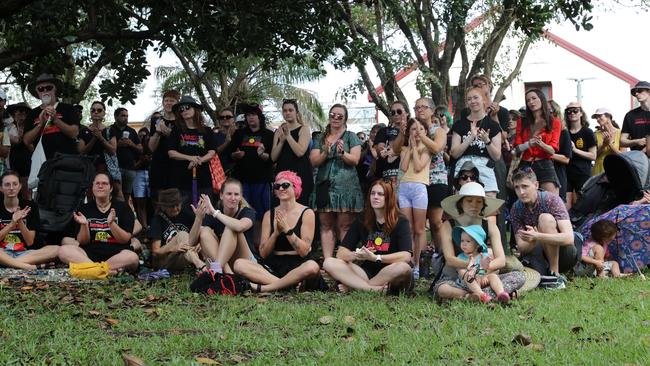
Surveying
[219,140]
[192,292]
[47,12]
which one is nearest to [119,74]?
[219,140]

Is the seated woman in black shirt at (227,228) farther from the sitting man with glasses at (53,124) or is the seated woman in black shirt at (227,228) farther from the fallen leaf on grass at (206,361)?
the fallen leaf on grass at (206,361)

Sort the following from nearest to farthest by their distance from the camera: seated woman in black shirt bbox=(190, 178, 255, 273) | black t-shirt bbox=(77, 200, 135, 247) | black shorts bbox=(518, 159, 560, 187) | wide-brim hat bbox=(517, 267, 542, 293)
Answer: wide-brim hat bbox=(517, 267, 542, 293) < seated woman in black shirt bbox=(190, 178, 255, 273) < black t-shirt bbox=(77, 200, 135, 247) < black shorts bbox=(518, 159, 560, 187)

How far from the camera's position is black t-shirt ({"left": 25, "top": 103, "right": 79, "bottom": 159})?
11875 millimetres

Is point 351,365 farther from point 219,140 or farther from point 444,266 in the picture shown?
point 219,140

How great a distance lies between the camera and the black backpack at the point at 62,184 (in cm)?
1138

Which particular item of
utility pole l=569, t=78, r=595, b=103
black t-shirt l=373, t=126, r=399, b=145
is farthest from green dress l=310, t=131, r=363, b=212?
utility pole l=569, t=78, r=595, b=103

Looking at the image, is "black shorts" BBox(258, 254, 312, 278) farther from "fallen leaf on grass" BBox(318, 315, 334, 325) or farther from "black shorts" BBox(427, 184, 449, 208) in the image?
"fallen leaf on grass" BBox(318, 315, 334, 325)

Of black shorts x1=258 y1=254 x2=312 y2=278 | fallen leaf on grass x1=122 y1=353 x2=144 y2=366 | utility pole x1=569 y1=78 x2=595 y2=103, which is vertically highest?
utility pole x1=569 y1=78 x2=595 y2=103

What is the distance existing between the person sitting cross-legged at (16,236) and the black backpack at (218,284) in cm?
257

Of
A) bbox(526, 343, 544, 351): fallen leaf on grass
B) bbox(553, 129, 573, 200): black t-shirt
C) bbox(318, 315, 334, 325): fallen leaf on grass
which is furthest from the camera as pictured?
bbox(553, 129, 573, 200): black t-shirt

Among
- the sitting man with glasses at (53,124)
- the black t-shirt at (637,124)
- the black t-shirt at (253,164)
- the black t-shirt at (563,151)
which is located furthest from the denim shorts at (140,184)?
the black t-shirt at (637,124)

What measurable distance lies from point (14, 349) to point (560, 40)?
36776 millimetres

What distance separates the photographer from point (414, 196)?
33.9 ft

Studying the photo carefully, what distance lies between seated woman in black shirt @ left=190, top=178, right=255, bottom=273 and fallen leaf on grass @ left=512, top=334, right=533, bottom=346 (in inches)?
159
